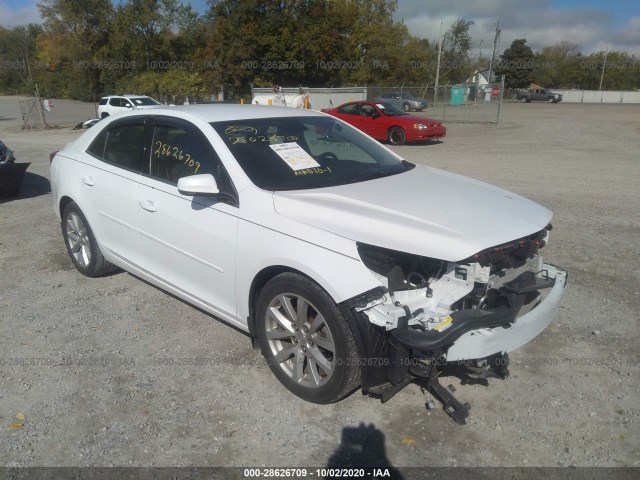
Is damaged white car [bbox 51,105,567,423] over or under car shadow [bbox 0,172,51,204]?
over

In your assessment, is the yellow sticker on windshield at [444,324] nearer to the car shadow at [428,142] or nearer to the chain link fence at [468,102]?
the car shadow at [428,142]

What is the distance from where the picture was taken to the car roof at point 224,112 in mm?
3885

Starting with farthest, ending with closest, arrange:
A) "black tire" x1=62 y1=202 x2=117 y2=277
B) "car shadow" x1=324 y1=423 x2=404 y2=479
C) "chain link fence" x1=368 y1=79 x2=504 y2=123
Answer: "chain link fence" x1=368 y1=79 x2=504 y2=123 → "black tire" x1=62 y1=202 x2=117 y2=277 → "car shadow" x1=324 y1=423 x2=404 y2=479

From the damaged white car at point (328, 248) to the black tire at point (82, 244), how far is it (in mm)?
698

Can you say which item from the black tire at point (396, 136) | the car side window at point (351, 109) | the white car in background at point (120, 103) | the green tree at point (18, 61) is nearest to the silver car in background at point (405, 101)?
the white car in background at point (120, 103)

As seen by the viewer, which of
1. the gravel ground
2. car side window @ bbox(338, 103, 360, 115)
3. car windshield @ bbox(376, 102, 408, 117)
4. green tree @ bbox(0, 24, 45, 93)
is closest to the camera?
the gravel ground

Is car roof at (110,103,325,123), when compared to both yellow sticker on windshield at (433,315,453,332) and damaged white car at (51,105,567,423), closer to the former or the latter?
damaged white car at (51,105,567,423)

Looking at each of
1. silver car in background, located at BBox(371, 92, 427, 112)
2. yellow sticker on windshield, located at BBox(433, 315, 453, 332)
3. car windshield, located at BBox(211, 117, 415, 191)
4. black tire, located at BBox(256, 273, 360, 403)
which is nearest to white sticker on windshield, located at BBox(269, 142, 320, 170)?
car windshield, located at BBox(211, 117, 415, 191)

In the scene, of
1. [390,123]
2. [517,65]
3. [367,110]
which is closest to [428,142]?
[390,123]

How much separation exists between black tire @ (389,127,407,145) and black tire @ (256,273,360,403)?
14.4 m

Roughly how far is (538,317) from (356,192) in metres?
1.35

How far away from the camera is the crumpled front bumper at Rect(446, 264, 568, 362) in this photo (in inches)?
106

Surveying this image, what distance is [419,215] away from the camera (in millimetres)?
2957

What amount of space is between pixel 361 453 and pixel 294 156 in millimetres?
2055
